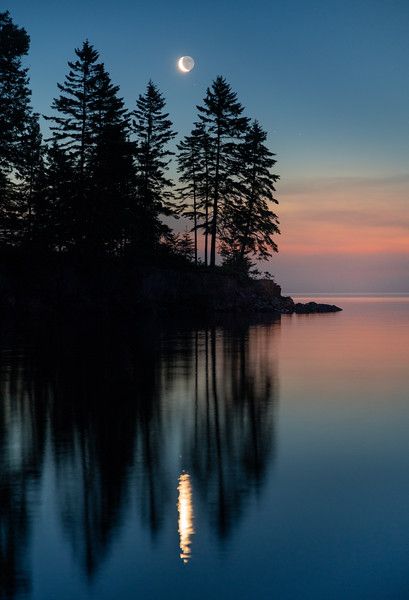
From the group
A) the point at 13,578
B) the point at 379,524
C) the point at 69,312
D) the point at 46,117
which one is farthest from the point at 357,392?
the point at 46,117

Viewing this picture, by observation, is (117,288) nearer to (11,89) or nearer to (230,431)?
(11,89)

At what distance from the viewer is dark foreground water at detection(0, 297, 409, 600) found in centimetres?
627

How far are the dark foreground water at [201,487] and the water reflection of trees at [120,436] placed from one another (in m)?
0.04

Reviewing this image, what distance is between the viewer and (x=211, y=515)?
25.7 feet

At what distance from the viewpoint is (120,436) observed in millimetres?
12336

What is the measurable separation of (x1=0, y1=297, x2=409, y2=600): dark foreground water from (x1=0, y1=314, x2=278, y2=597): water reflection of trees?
0.13 ft

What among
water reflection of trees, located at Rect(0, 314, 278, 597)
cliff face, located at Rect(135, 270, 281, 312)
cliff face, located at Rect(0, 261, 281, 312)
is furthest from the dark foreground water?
cliff face, located at Rect(135, 270, 281, 312)

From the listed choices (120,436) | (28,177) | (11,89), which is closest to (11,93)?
(11,89)

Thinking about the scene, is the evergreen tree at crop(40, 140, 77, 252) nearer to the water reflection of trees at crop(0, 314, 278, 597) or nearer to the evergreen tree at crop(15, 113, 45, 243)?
the evergreen tree at crop(15, 113, 45, 243)

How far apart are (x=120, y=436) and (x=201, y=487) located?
372 centimetres

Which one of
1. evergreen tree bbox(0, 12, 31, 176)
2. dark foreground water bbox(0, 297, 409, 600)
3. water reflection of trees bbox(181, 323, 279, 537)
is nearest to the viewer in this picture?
dark foreground water bbox(0, 297, 409, 600)

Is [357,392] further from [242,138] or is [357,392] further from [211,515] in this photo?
[242,138]

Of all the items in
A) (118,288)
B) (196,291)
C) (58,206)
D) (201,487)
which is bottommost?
(201,487)

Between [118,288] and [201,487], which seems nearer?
[201,487]
